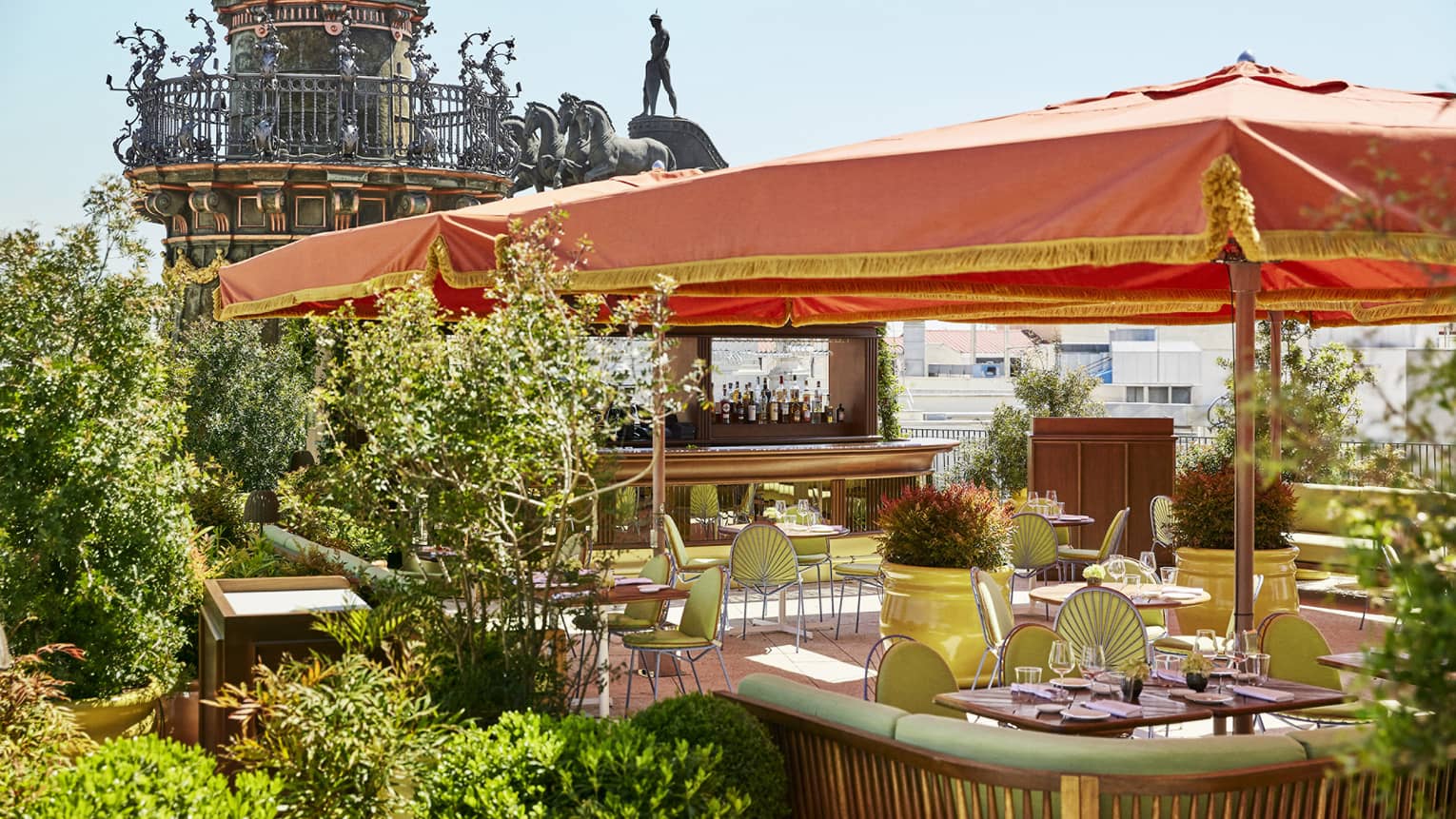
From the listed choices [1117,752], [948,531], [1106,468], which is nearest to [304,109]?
[1106,468]

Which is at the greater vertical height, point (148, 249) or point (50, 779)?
point (148, 249)

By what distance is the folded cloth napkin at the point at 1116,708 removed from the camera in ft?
17.5

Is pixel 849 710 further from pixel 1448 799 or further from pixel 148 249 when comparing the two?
pixel 148 249

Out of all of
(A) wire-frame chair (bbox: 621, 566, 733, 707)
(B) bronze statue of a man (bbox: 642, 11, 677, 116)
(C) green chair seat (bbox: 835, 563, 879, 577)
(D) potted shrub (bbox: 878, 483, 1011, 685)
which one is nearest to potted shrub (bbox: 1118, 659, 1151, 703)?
(A) wire-frame chair (bbox: 621, 566, 733, 707)

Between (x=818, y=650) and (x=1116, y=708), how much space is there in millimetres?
4987

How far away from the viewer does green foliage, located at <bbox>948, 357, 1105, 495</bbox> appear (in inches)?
767

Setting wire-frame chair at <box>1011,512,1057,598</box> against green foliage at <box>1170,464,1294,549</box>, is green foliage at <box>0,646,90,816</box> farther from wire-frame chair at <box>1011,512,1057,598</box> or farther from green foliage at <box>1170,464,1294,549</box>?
green foliage at <box>1170,464,1294,549</box>

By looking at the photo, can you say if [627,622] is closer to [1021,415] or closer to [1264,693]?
[1264,693]

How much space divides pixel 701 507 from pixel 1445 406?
38.1ft

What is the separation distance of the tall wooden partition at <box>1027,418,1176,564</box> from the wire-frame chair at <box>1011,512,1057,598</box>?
2.74 metres

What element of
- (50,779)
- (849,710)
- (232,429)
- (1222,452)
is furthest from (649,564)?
(1222,452)

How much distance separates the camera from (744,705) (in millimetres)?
5086

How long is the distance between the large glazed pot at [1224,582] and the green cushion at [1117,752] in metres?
5.88

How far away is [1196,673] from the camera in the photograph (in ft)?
18.7
